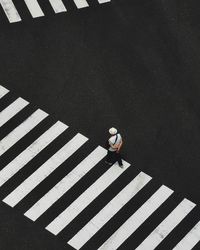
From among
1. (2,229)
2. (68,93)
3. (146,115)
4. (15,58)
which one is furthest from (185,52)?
(2,229)

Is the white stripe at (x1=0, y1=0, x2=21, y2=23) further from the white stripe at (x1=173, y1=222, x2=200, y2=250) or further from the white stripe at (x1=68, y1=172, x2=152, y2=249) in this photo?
the white stripe at (x1=173, y1=222, x2=200, y2=250)

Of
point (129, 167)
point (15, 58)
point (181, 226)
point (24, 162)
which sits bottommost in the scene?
point (181, 226)

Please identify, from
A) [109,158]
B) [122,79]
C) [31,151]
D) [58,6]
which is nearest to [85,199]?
[109,158]

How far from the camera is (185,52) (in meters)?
27.3

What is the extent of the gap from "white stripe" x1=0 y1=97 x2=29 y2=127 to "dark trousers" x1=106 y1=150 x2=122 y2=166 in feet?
14.4

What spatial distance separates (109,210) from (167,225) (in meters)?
2.23

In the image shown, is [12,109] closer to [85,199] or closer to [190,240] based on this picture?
[85,199]

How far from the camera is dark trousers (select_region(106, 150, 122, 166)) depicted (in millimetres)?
23250

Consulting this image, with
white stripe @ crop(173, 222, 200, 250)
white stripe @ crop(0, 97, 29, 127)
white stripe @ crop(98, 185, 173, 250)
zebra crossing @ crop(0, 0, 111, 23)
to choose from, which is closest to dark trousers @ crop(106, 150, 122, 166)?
white stripe @ crop(98, 185, 173, 250)

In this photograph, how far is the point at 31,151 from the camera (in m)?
24.0

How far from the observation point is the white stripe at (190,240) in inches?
866

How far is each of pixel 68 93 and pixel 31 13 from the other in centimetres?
501

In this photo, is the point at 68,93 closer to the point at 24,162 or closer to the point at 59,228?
the point at 24,162

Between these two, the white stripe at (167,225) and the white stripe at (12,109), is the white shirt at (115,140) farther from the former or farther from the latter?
the white stripe at (12,109)
